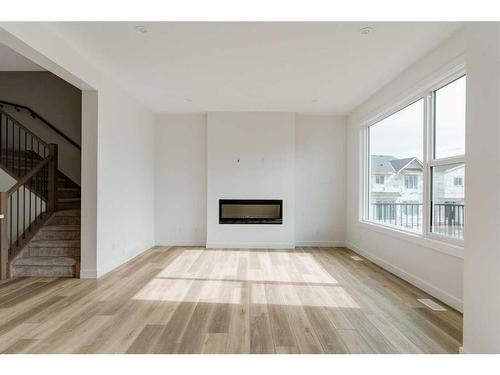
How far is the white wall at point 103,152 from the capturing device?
10.0ft

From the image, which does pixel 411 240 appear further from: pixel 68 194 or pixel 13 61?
pixel 13 61

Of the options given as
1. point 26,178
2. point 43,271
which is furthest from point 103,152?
point 43,271

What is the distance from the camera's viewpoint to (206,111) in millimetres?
6316

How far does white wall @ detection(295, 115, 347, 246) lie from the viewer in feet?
21.5

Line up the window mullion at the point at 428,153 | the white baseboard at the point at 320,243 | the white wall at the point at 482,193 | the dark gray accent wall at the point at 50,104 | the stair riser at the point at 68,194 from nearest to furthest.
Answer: the white wall at the point at 482,193, the window mullion at the point at 428,153, the stair riser at the point at 68,194, the dark gray accent wall at the point at 50,104, the white baseboard at the point at 320,243

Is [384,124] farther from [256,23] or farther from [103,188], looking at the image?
[103,188]

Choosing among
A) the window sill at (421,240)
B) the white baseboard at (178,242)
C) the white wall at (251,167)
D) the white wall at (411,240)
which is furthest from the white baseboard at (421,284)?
the white baseboard at (178,242)

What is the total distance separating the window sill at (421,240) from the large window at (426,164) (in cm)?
9

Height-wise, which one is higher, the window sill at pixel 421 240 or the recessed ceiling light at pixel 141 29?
the recessed ceiling light at pixel 141 29

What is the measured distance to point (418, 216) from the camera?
12.8 feet

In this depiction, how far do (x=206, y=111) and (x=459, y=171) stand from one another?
4599mm

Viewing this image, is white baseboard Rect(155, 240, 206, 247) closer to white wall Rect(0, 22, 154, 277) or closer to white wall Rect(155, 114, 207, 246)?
white wall Rect(155, 114, 207, 246)

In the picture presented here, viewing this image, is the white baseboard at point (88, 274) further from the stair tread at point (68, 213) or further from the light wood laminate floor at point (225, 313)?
the stair tread at point (68, 213)

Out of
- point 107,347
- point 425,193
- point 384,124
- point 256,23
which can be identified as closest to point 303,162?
point 384,124
